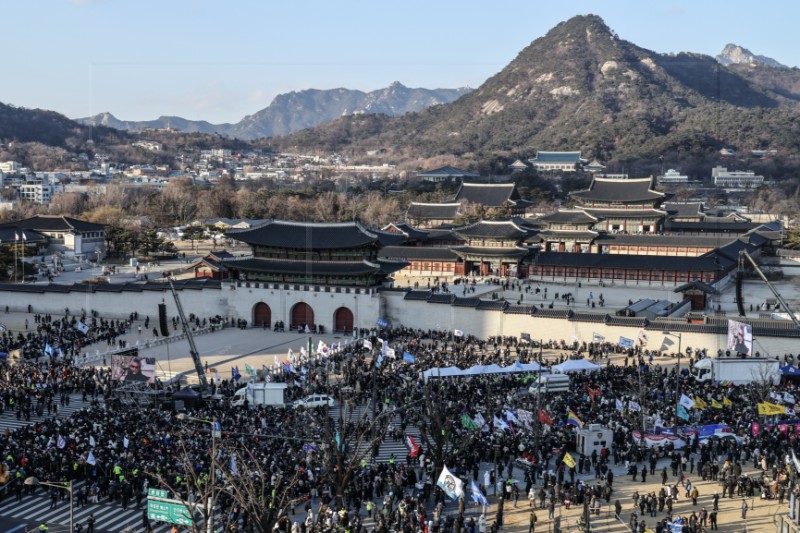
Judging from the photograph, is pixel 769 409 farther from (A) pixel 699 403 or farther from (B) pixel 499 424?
(B) pixel 499 424

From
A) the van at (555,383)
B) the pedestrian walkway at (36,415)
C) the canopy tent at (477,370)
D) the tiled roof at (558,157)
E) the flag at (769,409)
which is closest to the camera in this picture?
the flag at (769,409)

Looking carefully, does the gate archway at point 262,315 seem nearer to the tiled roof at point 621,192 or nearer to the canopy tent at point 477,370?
the canopy tent at point 477,370

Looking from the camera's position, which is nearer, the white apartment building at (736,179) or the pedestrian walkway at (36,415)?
the pedestrian walkway at (36,415)

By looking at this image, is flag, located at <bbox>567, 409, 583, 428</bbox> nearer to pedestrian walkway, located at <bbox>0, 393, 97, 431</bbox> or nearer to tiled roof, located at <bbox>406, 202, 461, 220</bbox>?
pedestrian walkway, located at <bbox>0, 393, 97, 431</bbox>

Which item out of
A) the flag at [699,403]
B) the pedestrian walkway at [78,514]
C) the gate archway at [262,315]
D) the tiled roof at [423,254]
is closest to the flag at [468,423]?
the flag at [699,403]

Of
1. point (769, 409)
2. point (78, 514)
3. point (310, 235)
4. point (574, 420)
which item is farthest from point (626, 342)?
point (78, 514)

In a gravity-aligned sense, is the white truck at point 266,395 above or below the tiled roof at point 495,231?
below

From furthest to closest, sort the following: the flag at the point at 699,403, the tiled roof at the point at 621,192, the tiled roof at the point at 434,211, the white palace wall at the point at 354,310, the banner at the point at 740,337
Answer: the tiled roof at the point at 434,211 → the tiled roof at the point at 621,192 → the white palace wall at the point at 354,310 → the banner at the point at 740,337 → the flag at the point at 699,403

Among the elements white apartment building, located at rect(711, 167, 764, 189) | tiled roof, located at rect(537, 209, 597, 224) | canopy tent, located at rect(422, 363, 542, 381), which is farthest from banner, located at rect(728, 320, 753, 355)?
white apartment building, located at rect(711, 167, 764, 189)
